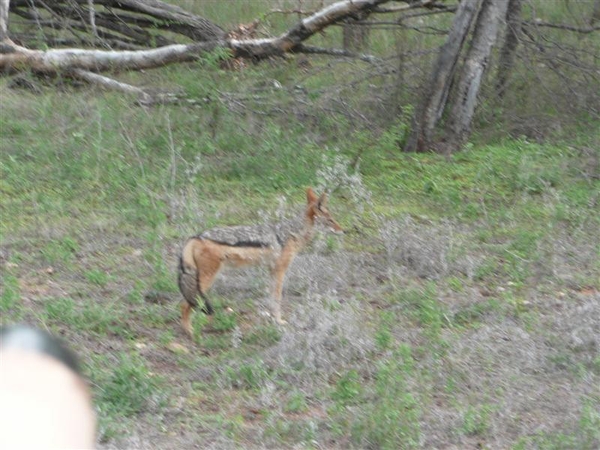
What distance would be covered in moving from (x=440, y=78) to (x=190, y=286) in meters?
5.88

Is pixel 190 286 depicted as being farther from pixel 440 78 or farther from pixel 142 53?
pixel 142 53

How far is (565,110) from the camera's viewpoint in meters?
11.8

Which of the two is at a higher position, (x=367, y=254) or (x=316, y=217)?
(x=316, y=217)

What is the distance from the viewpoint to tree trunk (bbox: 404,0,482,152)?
444 inches

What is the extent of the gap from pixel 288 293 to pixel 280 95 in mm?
4488

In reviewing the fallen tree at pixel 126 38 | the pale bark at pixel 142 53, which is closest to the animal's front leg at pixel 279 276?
the fallen tree at pixel 126 38

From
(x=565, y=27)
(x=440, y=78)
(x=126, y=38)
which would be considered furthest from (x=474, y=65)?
(x=126, y=38)

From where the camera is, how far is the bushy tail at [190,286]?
635cm

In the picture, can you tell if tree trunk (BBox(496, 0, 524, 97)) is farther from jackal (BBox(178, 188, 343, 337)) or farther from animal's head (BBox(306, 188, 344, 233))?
jackal (BBox(178, 188, 343, 337))

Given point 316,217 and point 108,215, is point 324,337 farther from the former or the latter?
point 108,215

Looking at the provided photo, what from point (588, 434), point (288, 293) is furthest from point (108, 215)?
point (588, 434)

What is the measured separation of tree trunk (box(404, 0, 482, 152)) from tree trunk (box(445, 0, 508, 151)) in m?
0.15

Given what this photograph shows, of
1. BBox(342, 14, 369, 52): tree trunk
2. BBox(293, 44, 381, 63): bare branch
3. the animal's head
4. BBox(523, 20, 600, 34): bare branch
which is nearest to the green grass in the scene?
BBox(293, 44, 381, 63): bare branch

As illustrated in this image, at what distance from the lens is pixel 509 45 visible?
12.1 m
